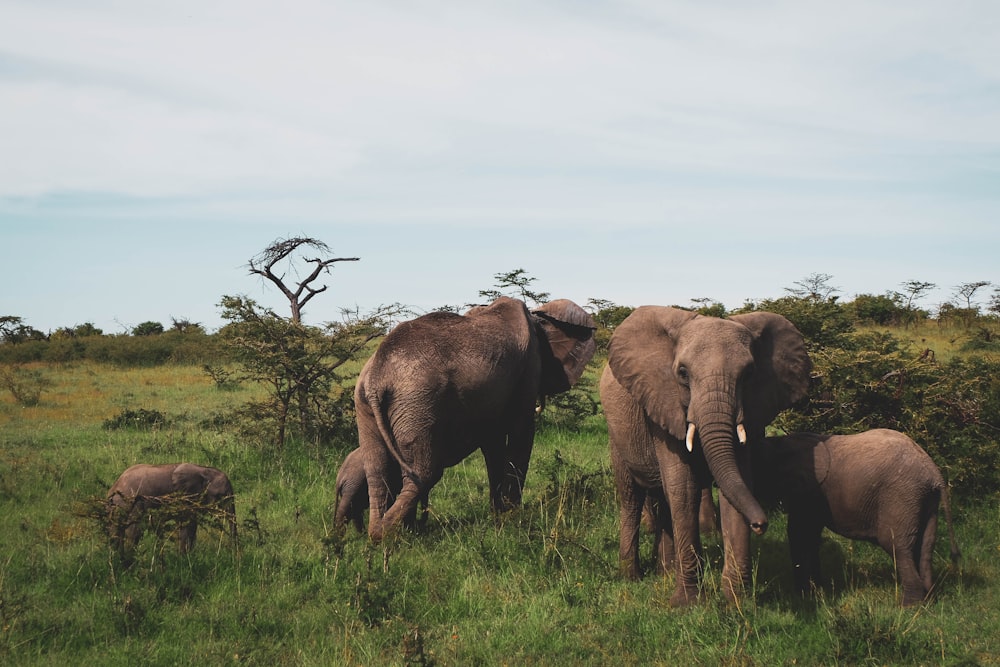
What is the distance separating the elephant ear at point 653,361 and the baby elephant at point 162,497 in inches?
148

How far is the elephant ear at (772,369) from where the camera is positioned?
280 inches

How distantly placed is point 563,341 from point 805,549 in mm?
3707

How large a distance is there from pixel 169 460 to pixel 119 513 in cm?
521

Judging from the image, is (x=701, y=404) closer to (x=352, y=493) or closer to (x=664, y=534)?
(x=664, y=534)

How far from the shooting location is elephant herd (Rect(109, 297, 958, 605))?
6941mm

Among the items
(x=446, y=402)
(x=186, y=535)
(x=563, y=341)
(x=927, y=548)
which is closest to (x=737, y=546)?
(x=927, y=548)

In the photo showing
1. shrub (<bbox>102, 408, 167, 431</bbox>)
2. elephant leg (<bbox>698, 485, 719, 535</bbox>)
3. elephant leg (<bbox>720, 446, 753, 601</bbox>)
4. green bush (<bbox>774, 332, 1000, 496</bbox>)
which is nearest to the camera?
elephant leg (<bbox>720, 446, 753, 601</bbox>)

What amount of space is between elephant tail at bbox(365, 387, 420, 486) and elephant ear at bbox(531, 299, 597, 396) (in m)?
2.32

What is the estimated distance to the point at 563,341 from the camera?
10.4 meters

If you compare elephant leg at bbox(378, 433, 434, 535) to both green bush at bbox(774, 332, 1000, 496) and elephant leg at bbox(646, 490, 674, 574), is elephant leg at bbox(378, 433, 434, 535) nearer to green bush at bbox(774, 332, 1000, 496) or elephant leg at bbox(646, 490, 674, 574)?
elephant leg at bbox(646, 490, 674, 574)

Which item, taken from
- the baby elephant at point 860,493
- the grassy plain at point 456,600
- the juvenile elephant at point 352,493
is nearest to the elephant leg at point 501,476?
the grassy plain at point 456,600

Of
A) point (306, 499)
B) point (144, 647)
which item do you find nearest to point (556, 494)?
point (306, 499)

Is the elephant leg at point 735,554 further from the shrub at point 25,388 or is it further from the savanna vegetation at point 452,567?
the shrub at point 25,388

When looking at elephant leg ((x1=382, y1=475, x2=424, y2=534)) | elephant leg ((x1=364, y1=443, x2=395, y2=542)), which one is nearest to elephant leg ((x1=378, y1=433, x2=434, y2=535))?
elephant leg ((x1=382, y1=475, x2=424, y2=534))
